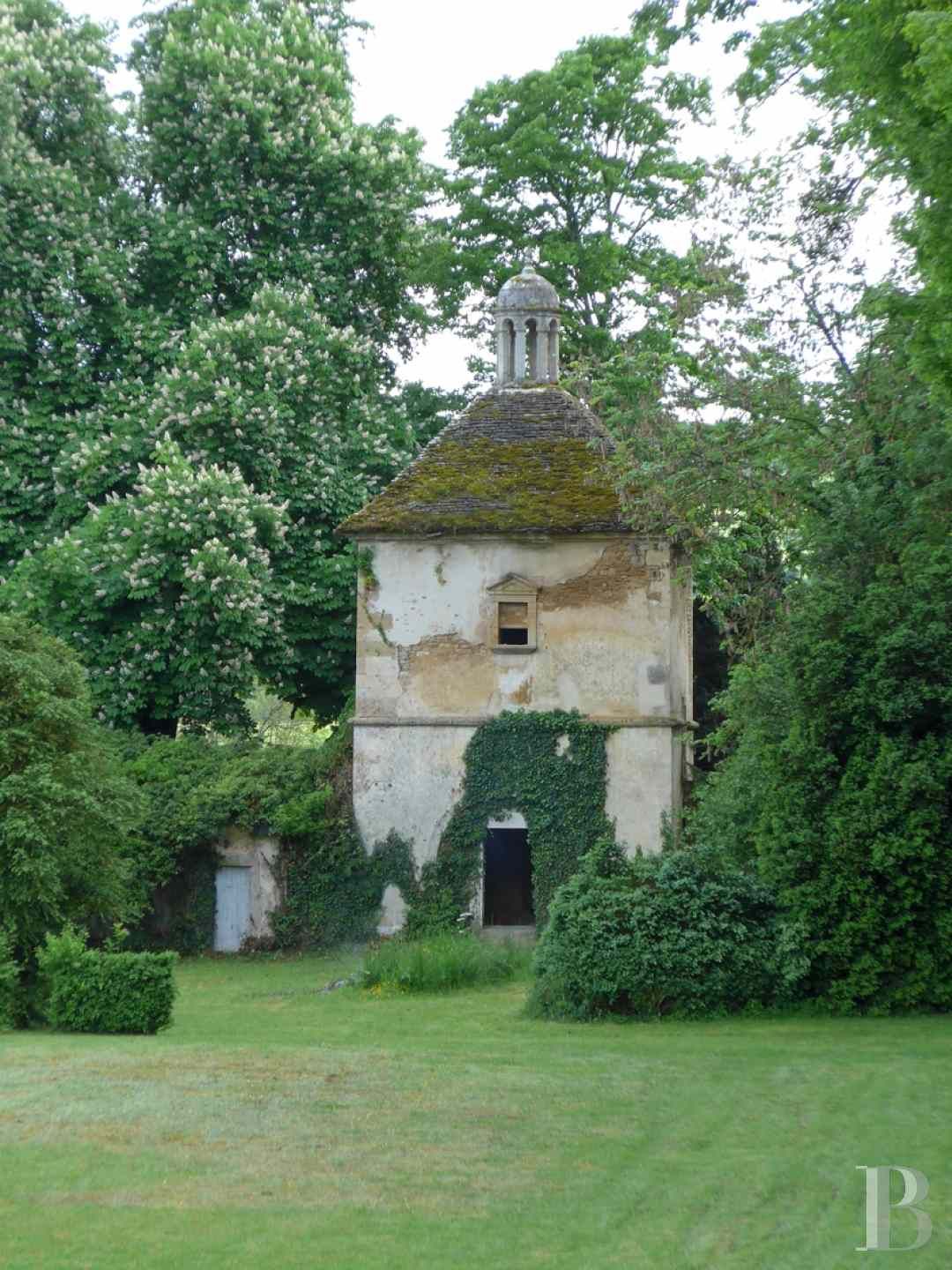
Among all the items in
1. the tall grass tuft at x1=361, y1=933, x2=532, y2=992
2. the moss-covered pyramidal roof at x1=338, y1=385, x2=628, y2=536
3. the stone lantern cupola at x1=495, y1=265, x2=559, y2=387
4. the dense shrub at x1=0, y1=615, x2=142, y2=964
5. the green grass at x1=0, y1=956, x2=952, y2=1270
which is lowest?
the green grass at x1=0, y1=956, x2=952, y2=1270

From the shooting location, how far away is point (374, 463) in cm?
3597

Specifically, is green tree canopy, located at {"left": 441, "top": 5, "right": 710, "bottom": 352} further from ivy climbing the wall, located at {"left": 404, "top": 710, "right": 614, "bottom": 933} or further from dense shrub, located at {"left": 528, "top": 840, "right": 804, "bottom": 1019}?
dense shrub, located at {"left": 528, "top": 840, "right": 804, "bottom": 1019}

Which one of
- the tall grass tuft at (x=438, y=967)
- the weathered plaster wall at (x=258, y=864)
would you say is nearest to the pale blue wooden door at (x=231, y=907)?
the weathered plaster wall at (x=258, y=864)

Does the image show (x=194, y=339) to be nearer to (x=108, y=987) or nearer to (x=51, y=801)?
(x=51, y=801)

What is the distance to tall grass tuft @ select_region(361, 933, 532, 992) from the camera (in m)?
25.0

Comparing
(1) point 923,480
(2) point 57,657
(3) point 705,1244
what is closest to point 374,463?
(2) point 57,657

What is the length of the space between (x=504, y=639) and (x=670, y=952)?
1240 cm

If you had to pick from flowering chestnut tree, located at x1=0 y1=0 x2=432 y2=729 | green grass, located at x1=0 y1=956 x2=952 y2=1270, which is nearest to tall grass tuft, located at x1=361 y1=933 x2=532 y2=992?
green grass, located at x1=0 y1=956 x2=952 y2=1270

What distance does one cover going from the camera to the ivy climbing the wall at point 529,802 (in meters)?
30.6

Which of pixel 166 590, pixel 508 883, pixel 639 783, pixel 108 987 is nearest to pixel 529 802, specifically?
pixel 639 783

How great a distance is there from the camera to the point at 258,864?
106 ft

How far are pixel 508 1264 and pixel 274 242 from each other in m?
30.7

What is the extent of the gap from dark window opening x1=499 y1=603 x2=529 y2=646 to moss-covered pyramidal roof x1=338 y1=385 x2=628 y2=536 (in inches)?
56.5

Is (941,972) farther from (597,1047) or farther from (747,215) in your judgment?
(747,215)
